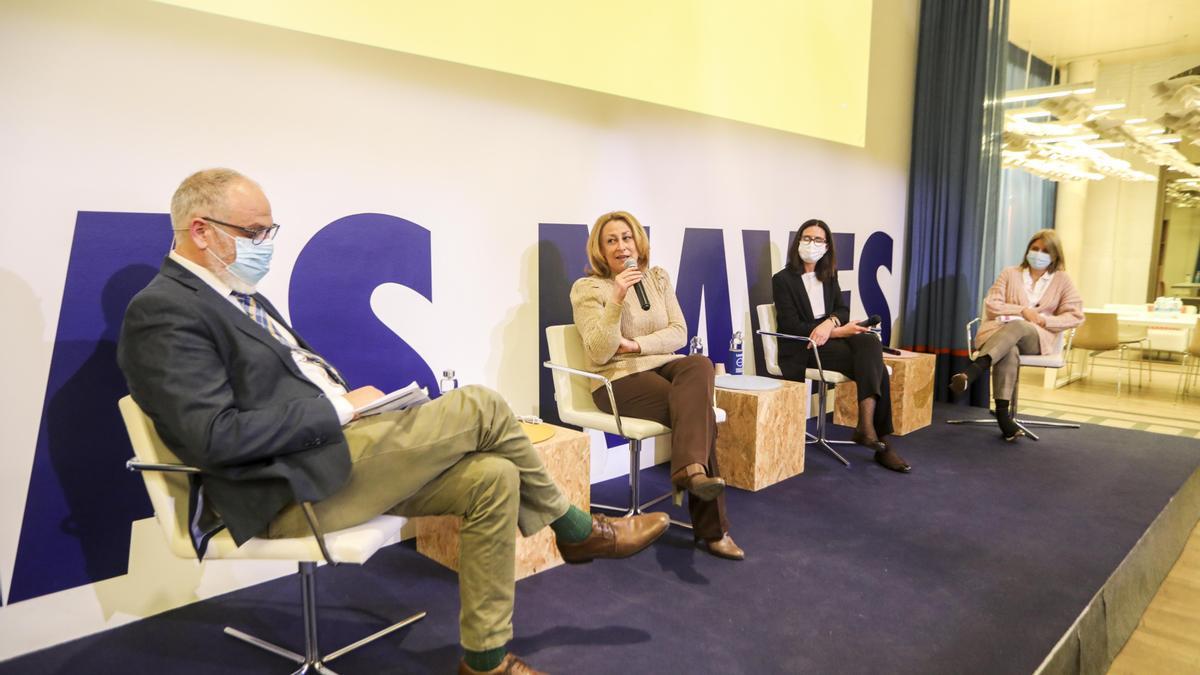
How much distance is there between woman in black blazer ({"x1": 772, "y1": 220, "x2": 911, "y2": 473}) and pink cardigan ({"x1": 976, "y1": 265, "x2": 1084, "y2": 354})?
1.32 metres

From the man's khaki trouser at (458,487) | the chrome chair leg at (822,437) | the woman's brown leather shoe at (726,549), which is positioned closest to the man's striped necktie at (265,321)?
the man's khaki trouser at (458,487)

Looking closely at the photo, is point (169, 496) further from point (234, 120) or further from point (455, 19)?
point (455, 19)

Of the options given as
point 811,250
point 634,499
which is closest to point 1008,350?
point 811,250

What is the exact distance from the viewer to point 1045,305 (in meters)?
4.81

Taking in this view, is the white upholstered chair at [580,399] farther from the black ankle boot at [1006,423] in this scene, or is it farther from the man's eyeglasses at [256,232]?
the black ankle boot at [1006,423]

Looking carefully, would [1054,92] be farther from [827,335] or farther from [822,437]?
[822,437]

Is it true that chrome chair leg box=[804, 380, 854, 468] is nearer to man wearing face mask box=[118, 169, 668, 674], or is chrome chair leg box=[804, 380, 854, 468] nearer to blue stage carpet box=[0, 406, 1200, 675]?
blue stage carpet box=[0, 406, 1200, 675]

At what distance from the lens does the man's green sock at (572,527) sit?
2097 mm

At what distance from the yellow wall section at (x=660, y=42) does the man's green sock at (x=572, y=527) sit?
5.17 feet

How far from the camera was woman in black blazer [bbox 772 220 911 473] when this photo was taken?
3.96 metres

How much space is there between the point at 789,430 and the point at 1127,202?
7.66 m

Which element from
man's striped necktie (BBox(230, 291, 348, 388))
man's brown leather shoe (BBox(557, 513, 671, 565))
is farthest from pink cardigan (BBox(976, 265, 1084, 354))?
man's striped necktie (BBox(230, 291, 348, 388))

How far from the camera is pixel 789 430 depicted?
147 inches

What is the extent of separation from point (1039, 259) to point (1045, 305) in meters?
0.30
